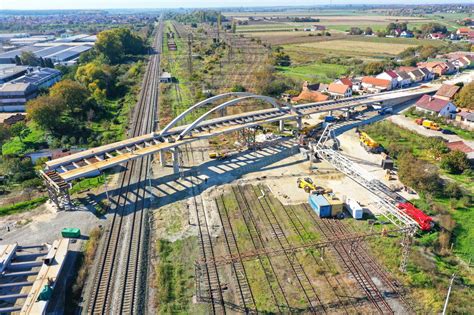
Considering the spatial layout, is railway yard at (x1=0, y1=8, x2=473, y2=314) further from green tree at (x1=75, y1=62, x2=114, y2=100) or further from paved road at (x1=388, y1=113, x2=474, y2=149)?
green tree at (x1=75, y1=62, x2=114, y2=100)

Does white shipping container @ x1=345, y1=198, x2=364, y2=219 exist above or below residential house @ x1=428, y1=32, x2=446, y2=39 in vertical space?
below

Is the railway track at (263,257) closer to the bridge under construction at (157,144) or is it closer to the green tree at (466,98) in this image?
the bridge under construction at (157,144)

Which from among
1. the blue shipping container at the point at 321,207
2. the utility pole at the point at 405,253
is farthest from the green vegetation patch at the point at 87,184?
the utility pole at the point at 405,253

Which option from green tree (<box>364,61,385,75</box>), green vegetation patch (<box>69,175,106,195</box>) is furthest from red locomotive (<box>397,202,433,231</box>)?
green tree (<box>364,61,385,75</box>)

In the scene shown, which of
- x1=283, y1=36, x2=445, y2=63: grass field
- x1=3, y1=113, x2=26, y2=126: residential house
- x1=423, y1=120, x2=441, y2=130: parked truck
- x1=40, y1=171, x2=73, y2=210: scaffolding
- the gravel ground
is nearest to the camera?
the gravel ground

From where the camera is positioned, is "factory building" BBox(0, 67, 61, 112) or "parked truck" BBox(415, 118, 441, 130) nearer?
"parked truck" BBox(415, 118, 441, 130)

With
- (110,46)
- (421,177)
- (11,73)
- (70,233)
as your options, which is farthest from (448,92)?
(11,73)

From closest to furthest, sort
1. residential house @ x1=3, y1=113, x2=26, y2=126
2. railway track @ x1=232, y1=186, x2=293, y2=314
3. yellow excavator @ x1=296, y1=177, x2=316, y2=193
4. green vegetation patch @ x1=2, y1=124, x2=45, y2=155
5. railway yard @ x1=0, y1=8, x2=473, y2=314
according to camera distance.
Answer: railway track @ x1=232, y1=186, x2=293, y2=314 → railway yard @ x1=0, y1=8, x2=473, y2=314 → yellow excavator @ x1=296, y1=177, x2=316, y2=193 → green vegetation patch @ x1=2, y1=124, x2=45, y2=155 → residential house @ x1=3, y1=113, x2=26, y2=126

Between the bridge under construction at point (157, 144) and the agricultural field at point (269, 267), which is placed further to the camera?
the bridge under construction at point (157, 144)
